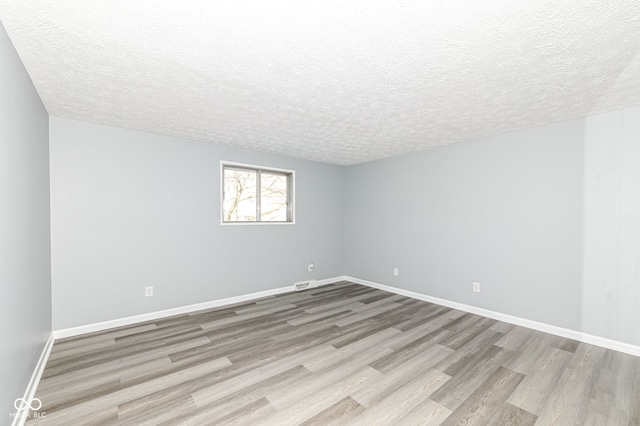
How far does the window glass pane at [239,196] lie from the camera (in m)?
4.21

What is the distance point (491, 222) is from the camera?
3600 mm

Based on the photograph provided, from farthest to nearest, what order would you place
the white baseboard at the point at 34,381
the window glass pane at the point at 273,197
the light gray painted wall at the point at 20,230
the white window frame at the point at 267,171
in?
the window glass pane at the point at 273,197 < the white window frame at the point at 267,171 < the white baseboard at the point at 34,381 < the light gray painted wall at the point at 20,230

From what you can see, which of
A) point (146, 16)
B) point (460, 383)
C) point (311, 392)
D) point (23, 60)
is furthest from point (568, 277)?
point (23, 60)

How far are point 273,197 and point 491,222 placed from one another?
3.31 m

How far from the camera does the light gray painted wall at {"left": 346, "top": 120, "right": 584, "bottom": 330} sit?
119 inches

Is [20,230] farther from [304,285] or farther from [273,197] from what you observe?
[304,285]

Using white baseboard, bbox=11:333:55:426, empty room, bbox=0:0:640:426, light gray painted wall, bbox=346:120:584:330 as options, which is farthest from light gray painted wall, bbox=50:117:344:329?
light gray painted wall, bbox=346:120:584:330

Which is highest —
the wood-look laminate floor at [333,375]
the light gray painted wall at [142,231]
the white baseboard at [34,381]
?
the light gray painted wall at [142,231]

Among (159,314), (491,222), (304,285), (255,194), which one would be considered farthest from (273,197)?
(491,222)

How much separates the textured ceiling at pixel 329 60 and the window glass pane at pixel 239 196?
128 cm

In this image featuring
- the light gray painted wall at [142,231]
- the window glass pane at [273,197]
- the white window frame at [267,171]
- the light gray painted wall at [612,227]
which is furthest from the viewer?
the window glass pane at [273,197]

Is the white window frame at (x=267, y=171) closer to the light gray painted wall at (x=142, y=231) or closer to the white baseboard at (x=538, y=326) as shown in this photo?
the light gray painted wall at (x=142, y=231)

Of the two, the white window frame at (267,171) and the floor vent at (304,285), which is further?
the floor vent at (304,285)

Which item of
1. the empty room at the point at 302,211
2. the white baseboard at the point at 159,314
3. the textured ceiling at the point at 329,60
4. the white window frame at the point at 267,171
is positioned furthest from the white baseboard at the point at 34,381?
the textured ceiling at the point at 329,60
